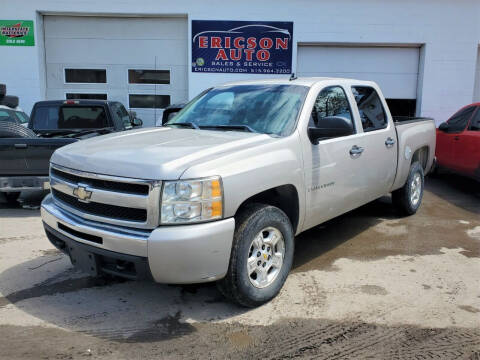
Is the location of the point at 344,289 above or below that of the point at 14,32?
below

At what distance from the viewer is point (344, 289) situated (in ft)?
12.4

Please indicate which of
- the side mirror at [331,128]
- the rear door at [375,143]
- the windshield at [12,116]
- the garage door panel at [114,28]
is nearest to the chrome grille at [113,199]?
the side mirror at [331,128]

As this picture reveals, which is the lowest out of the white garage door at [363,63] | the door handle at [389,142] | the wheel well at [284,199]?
the wheel well at [284,199]

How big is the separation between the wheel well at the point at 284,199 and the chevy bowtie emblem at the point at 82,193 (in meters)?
1.23

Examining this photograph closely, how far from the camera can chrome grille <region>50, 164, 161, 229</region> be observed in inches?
110

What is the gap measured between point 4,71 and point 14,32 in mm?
1156

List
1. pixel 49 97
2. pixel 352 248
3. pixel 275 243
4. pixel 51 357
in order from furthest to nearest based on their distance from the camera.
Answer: pixel 49 97 → pixel 352 248 → pixel 275 243 → pixel 51 357

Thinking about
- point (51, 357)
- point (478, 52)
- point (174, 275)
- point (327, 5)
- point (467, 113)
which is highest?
point (327, 5)

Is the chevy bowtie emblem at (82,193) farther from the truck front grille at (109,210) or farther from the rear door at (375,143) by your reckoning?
the rear door at (375,143)

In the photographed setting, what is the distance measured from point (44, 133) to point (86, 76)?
6.38 metres

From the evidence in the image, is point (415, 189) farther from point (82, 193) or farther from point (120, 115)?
point (120, 115)

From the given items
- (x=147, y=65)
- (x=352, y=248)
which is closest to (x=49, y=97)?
(x=147, y=65)

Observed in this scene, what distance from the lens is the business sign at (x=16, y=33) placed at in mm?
12133

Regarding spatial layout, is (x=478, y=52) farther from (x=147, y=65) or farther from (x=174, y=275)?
(x=174, y=275)
